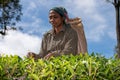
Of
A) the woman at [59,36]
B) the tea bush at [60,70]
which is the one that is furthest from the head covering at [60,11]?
the tea bush at [60,70]

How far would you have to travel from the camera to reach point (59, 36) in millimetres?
6723

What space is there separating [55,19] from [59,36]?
0.32 m

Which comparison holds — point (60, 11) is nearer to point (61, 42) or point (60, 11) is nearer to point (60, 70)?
point (61, 42)

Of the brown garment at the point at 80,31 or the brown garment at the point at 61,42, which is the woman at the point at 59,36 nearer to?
the brown garment at the point at 61,42

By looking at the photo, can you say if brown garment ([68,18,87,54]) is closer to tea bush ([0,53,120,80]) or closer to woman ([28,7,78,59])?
woman ([28,7,78,59])

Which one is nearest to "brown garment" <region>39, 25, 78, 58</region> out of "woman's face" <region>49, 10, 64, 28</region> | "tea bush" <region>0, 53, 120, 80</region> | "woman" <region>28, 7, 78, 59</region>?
"woman" <region>28, 7, 78, 59</region>

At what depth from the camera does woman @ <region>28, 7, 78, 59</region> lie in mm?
6504

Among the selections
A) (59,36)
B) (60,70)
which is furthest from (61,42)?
(60,70)

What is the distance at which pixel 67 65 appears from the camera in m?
3.89

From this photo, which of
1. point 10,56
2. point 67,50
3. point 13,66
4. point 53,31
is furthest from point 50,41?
point 13,66

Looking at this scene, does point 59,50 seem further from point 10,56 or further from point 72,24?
point 10,56

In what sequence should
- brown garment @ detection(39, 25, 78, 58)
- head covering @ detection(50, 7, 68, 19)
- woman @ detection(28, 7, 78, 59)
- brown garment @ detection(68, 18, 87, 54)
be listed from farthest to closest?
1. brown garment @ detection(68, 18, 87, 54)
2. head covering @ detection(50, 7, 68, 19)
3. woman @ detection(28, 7, 78, 59)
4. brown garment @ detection(39, 25, 78, 58)

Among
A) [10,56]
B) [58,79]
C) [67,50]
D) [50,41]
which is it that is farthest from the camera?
[50,41]

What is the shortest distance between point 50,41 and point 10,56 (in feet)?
7.57
